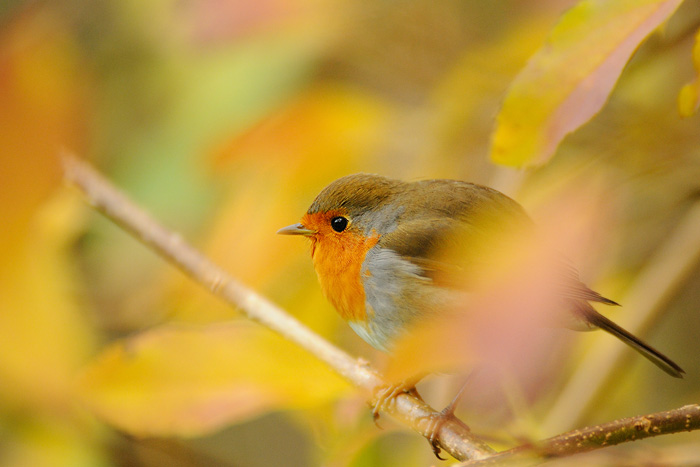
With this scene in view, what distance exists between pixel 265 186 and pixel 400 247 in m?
0.30

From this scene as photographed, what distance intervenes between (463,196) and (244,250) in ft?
1.44

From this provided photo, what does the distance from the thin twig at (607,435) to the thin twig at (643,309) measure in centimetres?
68

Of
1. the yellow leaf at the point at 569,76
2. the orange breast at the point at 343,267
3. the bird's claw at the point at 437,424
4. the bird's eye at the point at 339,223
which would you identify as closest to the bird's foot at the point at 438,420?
the bird's claw at the point at 437,424

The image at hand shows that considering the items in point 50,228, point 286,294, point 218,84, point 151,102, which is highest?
point 218,84

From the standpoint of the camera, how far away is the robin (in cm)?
120

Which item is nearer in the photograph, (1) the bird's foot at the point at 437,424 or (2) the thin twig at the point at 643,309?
(1) the bird's foot at the point at 437,424

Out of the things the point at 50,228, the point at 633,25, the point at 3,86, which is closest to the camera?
the point at 633,25

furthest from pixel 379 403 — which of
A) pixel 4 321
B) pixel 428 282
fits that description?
pixel 4 321

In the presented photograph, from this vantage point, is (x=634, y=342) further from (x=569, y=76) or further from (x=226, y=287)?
(x=226, y=287)

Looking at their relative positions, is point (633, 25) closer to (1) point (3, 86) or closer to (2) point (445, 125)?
(2) point (445, 125)

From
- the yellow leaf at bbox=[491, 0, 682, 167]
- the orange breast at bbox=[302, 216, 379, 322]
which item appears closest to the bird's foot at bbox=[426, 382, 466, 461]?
the orange breast at bbox=[302, 216, 379, 322]

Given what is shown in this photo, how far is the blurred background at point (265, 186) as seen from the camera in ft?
3.75

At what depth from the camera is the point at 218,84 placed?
1590 millimetres

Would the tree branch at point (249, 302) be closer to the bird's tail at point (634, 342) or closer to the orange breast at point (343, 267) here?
the orange breast at point (343, 267)
